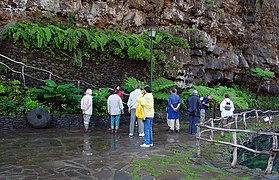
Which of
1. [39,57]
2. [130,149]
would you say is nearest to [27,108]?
[39,57]

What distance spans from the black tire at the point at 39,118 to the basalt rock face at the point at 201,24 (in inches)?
271

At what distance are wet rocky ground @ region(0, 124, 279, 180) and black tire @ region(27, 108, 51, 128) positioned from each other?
124 centimetres

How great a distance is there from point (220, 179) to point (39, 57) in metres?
13.2

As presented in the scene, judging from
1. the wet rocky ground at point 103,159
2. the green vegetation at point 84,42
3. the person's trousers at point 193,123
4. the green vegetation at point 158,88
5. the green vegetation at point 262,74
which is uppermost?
the green vegetation at point 84,42

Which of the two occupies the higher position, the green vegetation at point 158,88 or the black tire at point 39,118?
the green vegetation at point 158,88

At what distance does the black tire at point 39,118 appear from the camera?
11648 millimetres

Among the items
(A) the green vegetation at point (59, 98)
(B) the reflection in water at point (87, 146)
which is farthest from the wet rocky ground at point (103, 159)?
(A) the green vegetation at point (59, 98)

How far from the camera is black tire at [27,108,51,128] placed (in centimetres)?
1165

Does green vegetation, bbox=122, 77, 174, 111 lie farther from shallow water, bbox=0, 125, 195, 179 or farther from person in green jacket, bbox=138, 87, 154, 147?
person in green jacket, bbox=138, 87, 154, 147

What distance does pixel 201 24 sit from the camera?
22391 mm

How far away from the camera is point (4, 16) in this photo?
16.0 m

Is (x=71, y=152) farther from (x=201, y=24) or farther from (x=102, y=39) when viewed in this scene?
(x=201, y=24)

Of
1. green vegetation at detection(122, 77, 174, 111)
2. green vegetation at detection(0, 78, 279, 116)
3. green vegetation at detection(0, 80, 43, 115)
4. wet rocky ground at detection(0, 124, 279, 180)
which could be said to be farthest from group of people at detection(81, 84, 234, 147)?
green vegetation at detection(122, 77, 174, 111)

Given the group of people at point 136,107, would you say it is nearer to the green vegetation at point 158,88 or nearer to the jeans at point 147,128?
the jeans at point 147,128
